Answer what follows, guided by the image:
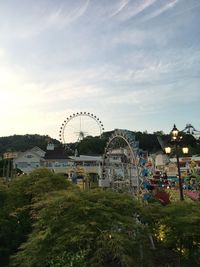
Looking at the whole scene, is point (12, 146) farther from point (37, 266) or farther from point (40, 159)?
point (37, 266)

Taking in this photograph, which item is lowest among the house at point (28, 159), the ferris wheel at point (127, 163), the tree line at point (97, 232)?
the tree line at point (97, 232)

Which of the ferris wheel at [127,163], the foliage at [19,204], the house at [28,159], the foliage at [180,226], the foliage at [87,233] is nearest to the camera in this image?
the foliage at [87,233]

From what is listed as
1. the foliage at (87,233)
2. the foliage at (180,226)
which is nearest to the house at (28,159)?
the foliage at (180,226)

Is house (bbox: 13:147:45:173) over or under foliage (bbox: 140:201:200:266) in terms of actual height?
over

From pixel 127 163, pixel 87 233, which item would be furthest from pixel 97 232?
pixel 127 163

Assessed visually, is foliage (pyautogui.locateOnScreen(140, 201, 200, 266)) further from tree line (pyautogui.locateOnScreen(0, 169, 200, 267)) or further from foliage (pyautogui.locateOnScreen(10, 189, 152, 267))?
foliage (pyautogui.locateOnScreen(10, 189, 152, 267))

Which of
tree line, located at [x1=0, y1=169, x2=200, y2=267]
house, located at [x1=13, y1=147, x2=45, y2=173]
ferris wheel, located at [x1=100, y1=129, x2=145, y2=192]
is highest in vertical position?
Answer: house, located at [x1=13, y1=147, x2=45, y2=173]

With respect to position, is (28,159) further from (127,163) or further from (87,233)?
(87,233)

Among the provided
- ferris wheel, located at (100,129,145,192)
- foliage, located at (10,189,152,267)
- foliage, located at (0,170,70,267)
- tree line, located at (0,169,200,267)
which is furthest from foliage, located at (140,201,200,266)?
foliage, located at (0,170,70,267)

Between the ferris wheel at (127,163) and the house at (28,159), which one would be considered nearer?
the ferris wheel at (127,163)

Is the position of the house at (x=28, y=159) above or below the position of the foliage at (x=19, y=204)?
above

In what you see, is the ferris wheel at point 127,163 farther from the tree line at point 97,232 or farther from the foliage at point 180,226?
the foliage at point 180,226

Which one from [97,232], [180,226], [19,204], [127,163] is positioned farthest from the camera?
[127,163]

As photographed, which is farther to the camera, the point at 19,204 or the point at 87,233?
the point at 19,204
